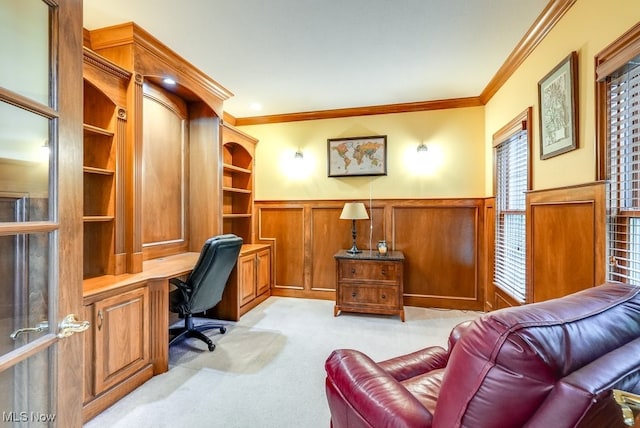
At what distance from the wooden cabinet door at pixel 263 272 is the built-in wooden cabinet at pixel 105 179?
1.80 metres

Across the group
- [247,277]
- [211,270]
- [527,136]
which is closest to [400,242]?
[527,136]

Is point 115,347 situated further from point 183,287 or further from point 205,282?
point 205,282

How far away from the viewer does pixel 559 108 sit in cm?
198

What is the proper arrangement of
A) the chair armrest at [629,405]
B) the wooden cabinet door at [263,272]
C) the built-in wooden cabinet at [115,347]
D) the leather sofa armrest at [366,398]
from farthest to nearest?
the wooden cabinet door at [263,272]
the built-in wooden cabinet at [115,347]
the leather sofa armrest at [366,398]
the chair armrest at [629,405]

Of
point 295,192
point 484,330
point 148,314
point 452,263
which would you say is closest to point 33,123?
point 484,330

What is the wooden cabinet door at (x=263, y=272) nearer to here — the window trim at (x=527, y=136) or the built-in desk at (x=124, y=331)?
the built-in desk at (x=124, y=331)

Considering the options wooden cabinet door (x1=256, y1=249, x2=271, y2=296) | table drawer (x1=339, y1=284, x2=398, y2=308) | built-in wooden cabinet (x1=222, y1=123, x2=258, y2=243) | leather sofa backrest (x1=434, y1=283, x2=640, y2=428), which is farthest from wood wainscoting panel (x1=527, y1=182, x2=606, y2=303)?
built-in wooden cabinet (x1=222, y1=123, x2=258, y2=243)

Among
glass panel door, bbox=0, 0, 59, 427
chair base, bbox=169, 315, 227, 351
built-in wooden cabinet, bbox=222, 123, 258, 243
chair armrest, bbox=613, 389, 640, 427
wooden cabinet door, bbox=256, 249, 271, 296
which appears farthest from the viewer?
built-in wooden cabinet, bbox=222, 123, 258, 243

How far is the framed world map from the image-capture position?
12.9 feet

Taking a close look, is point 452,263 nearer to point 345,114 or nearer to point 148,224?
point 345,114

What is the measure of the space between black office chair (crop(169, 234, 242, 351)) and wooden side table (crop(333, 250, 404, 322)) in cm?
132

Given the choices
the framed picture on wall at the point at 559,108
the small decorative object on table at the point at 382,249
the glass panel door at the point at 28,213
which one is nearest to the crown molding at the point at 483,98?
the framed picture on wall at the point at 559,108

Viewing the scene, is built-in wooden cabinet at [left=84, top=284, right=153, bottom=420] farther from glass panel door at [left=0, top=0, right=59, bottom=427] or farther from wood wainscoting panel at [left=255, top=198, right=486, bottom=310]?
wood wainscoting panel at [left=255, top=198, right=486, bottom=310]

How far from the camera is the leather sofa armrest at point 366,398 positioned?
3.13ft
